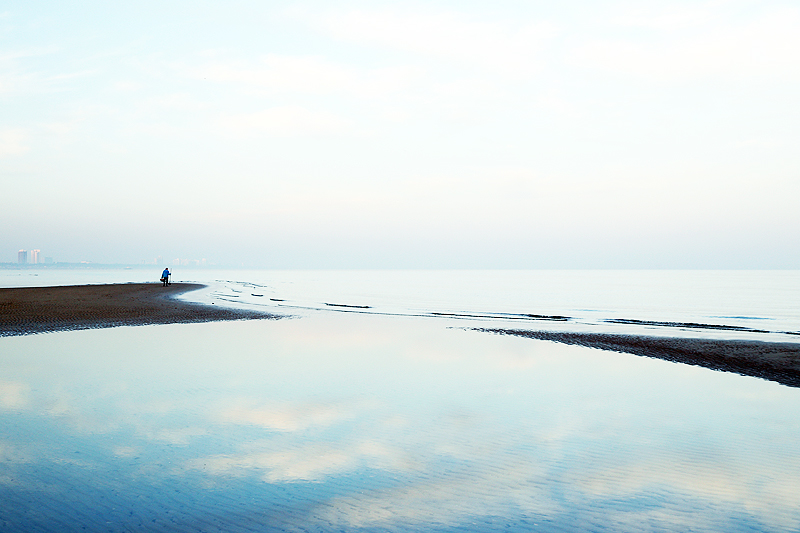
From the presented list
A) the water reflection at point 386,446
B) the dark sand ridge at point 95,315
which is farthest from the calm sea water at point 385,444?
the dark sand ridge at point 95,315

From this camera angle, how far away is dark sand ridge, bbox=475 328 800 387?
15367 mm

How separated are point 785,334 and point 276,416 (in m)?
24.2

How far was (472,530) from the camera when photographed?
5.25 meters

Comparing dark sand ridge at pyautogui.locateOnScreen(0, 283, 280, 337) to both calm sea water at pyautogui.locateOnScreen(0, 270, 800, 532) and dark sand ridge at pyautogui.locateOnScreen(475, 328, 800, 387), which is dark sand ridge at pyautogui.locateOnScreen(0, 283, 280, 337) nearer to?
calm sea water at pyautogui.locateOnScreen(0, 270, 800, 532)

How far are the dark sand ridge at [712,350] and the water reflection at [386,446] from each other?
5.17 ft

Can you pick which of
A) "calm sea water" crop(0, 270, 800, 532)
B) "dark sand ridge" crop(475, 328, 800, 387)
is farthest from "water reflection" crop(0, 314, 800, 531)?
"dark sand ridge" crop(475, 328, 800, 387)

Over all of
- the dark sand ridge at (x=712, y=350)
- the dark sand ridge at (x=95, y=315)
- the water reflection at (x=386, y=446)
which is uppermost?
the dark sand ridge at (x=712, y=350)

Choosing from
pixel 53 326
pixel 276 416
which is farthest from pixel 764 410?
pixel 53 326

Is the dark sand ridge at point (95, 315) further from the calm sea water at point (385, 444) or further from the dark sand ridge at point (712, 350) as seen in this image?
the dark sand ridge at point (712, 350)

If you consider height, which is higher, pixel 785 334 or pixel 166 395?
pixel 785 334

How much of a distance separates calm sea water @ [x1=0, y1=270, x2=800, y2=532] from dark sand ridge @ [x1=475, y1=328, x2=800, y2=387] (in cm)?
120

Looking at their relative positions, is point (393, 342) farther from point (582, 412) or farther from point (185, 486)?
point (185, 486)

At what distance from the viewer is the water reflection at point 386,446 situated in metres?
5.63

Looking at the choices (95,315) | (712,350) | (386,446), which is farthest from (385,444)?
(95,315)
